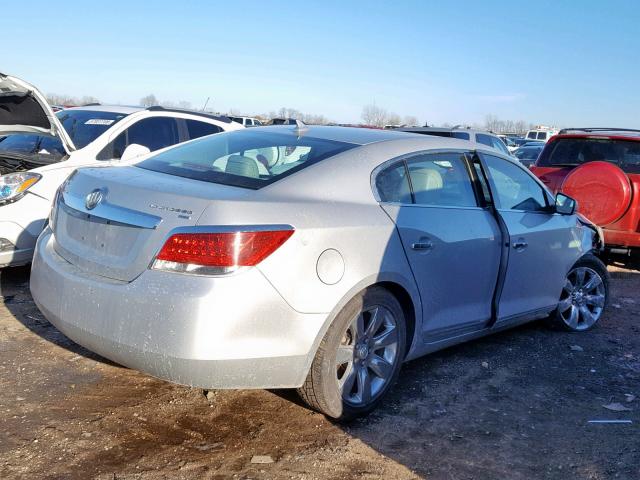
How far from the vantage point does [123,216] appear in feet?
10.4

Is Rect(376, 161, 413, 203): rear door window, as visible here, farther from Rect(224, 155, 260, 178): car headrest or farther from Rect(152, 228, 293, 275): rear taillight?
Rect(152, 228, 293, 275): rear taillight

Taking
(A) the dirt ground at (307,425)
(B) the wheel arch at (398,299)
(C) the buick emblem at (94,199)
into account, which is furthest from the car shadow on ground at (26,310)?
(B) the wheel arch at (398,299)

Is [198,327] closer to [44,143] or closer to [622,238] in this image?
[44,143]

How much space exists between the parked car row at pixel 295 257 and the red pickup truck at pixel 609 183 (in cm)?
271

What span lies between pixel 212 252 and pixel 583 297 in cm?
388

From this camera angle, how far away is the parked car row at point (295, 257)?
2961 mm

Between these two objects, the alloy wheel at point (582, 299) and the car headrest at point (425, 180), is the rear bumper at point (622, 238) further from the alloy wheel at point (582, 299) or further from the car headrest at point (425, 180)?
the car headrest at point (425, 180)

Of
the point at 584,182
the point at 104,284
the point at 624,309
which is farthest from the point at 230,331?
the point at 584,182

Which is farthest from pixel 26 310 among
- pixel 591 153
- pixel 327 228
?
pixel 591 153

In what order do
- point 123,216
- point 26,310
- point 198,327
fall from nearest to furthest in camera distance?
point 198,327 → point 123,216 → point 26,310

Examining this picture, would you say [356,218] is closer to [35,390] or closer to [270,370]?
[270,370]

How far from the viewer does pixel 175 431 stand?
336 cm

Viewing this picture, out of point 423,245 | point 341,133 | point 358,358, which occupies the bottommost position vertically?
point 358,358

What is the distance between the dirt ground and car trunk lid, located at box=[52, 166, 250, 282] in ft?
2.75
